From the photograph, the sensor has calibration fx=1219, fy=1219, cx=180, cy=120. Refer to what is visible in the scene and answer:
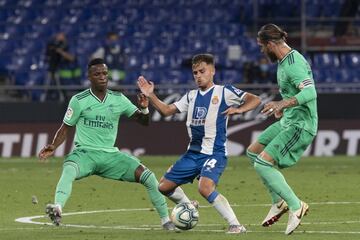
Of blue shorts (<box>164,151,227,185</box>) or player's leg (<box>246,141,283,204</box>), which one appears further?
player's leg (<box>246,141,283,204</box>)

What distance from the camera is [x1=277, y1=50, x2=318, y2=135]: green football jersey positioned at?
42.0ft

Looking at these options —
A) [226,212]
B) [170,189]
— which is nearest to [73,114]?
[170,189]

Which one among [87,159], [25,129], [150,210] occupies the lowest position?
[25,129]

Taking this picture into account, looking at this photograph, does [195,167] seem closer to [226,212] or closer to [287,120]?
[226,212]

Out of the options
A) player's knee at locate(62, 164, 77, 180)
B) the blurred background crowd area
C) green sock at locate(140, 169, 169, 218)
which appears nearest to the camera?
player's knee at locate(62, 164, 77, 180)

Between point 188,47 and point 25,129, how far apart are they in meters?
8.49

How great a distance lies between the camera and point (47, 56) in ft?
104

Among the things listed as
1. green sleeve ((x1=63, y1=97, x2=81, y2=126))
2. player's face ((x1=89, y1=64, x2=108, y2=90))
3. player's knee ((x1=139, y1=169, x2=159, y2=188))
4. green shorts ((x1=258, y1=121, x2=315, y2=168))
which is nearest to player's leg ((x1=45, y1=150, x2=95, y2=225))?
green sleeve ((x1=63, y1=97, x2=81, y2=126))

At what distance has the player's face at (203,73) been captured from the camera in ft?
42.1

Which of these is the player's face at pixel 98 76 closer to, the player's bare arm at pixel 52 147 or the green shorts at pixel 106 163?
the player's bare arm at pixel 52 147

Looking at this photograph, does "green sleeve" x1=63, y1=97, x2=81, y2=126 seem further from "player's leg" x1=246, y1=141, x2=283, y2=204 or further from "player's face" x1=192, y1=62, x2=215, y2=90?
"player's leg" x1=246, y1=141, x2=283, y2=204

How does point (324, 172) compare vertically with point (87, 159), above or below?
below

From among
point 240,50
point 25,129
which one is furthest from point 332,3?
point 25,129

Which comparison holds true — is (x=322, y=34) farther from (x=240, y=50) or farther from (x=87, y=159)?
(x=87, y=159)
